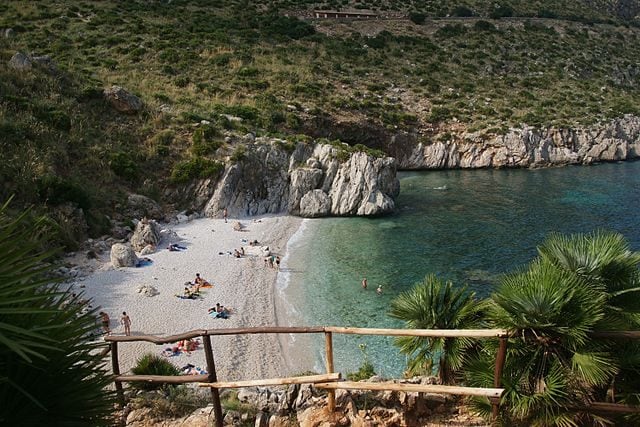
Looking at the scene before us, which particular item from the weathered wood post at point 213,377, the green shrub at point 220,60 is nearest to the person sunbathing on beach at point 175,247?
the weathered wood post at point 213,377

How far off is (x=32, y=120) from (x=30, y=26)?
37499 mm

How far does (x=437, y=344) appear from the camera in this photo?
7.08 metres

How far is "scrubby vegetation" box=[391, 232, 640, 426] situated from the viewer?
214 inches

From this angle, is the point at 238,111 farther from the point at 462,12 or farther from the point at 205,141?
the point at 462,12

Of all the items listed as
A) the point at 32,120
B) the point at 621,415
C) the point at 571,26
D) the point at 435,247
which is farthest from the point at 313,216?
the point at 571,26

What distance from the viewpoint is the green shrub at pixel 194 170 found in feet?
116

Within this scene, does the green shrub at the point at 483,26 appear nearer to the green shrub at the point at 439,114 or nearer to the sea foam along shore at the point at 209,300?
the green shrub at the point at 439,114

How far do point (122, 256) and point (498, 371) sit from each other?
2237 cm

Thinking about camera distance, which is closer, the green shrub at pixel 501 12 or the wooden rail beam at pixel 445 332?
the wooden rail beam at pixel 445 332

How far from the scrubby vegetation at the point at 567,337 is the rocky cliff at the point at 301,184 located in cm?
3034

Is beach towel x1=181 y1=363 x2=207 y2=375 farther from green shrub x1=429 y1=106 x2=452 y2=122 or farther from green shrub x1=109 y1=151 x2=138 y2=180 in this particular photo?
green shrub x1=429 y1=106 x2=452 y2=122

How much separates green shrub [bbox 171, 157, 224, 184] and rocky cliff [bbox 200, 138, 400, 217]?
2.91 feet

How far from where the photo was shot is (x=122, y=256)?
23.7 meters

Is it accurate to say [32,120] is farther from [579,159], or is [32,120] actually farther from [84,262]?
[579,159]
